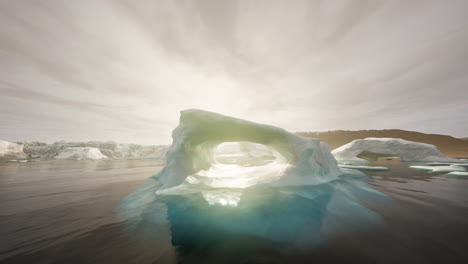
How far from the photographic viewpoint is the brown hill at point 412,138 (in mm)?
34750

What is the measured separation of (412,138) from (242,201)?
60701 mm

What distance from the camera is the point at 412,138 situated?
3959cm

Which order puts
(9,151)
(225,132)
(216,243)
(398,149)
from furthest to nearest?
(9,151)
(398,149)
(225,132)
(216,243)

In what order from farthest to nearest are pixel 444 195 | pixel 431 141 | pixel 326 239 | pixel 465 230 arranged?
pixel 431 141, pixel 444 195, pixel 465 230, pixel 326 239

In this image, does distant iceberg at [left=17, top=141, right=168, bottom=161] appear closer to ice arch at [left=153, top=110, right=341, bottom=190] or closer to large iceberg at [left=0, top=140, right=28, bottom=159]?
large iceberg at [left=0, top=140, right=28, bottom=159]

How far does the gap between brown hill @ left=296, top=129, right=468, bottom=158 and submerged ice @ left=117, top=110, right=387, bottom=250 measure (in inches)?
1869

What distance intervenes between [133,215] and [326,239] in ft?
14.7

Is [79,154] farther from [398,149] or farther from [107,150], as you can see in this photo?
[398,149]

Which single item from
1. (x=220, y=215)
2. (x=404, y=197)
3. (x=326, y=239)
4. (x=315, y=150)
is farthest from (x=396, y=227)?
(x=315, y=150)

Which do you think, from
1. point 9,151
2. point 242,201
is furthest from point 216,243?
point 9,151

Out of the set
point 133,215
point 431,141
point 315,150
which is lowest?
point 133,215

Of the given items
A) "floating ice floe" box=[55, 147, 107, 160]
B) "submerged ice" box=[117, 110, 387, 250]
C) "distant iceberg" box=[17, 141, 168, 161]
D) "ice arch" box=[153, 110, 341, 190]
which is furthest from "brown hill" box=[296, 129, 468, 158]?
"floating ice floe" box=[55, 147, 107, 160]

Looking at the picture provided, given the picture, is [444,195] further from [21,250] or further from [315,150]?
[21,250]

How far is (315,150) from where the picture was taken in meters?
7.19
